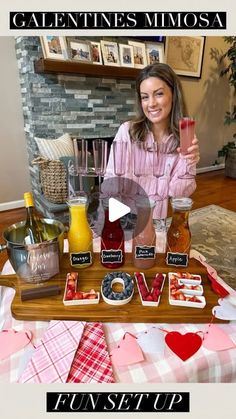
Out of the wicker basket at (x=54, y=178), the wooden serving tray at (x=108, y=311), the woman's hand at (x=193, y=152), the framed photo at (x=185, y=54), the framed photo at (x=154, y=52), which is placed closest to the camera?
the wooden serving tray at (x=108, y=311)

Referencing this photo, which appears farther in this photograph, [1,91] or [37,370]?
[1,91]

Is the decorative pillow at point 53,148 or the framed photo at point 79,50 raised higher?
the framed photo at point 79,50

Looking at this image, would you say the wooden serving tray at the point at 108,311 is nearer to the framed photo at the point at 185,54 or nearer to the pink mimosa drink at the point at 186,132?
the pink mimosa drink at the point at 186,132

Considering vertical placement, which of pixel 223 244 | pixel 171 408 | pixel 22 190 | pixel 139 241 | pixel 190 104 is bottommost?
pixel 223 244

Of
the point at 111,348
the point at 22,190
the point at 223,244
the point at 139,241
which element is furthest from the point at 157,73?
the point at 22,190

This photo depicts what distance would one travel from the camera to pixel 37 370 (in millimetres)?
545

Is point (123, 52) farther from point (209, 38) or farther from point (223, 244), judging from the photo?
point (223, 244)

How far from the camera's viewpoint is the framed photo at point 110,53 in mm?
2555

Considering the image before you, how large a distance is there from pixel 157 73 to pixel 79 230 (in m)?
0.76

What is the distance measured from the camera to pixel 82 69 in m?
2.41

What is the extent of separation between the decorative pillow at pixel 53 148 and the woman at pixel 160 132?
111 centimetres
